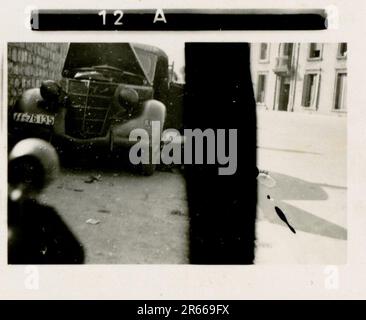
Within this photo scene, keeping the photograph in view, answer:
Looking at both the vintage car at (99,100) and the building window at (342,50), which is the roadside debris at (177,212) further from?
the building window at (342,50)

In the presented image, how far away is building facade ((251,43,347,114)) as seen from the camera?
1989mm

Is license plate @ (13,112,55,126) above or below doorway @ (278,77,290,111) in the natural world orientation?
below

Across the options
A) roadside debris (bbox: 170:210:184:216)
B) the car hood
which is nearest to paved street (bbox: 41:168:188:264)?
roadside debris (bbox: 170:210:184:216)

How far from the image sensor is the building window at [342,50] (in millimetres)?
1985

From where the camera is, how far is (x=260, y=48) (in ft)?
6.55

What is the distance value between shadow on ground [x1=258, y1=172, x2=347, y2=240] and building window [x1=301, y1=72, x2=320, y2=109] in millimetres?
364

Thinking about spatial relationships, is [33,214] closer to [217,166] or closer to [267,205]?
[217,166]

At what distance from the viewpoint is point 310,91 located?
2.04 metres

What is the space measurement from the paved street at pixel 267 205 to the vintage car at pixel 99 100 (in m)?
0.18

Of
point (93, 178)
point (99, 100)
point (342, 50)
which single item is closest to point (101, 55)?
point (99, 100)

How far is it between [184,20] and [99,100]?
0.56m

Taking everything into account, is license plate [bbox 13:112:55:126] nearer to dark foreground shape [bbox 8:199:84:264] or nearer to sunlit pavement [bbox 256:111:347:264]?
dark foreground shape [bbox 8:199:84:264]
